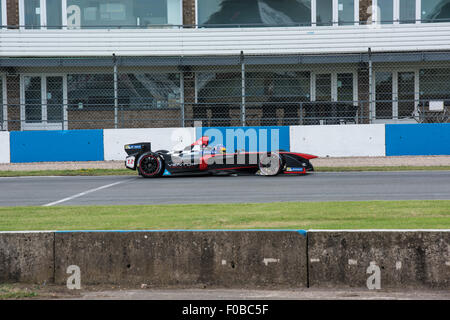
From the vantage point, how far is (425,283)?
671cm

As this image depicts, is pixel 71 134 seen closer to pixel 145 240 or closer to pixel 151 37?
pixel 151 37

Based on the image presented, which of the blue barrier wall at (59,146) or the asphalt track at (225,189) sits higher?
the blue barrier wall at (59,146)

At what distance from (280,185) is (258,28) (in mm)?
12247

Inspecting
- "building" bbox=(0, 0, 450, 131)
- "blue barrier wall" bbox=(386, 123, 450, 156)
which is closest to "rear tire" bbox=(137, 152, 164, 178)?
"building" bbox=(0, 0, 450, 131)

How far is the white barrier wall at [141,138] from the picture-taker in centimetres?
2138

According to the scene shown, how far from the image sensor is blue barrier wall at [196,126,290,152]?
20.9m

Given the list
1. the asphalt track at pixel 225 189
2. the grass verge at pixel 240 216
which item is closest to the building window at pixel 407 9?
the asphalt track at pixel 225 189

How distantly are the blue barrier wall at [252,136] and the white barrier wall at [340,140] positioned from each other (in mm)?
324

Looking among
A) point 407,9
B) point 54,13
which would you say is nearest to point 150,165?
point 54,13

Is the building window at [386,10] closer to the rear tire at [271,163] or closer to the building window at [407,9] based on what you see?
the building window at [407,9]

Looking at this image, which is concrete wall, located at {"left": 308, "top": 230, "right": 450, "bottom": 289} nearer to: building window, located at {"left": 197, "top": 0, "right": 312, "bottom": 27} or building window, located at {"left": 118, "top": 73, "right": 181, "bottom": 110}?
building window, located at {"left": 118, "top": 73, "right": 181, "bottom": 110}

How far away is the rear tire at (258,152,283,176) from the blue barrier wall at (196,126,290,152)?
426cm
